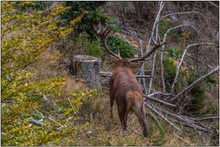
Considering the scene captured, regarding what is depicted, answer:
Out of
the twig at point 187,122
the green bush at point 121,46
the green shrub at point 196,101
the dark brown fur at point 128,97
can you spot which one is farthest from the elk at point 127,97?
the green bush at point 121,46

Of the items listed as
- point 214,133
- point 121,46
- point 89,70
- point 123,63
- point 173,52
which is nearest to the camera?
point 123,63

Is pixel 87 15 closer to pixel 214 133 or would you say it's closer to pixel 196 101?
pixel 196 101

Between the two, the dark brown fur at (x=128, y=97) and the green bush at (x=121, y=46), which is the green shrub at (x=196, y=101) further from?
the dark brown fur at (x=128, y=97)

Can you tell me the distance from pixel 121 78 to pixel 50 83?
7.83ft

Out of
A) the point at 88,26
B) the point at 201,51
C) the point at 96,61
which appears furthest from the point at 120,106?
the point at 201,51

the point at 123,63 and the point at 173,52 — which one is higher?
the point at 123,63

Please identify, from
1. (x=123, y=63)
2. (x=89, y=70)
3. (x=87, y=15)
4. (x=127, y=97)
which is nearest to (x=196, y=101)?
(x=89, y=70)

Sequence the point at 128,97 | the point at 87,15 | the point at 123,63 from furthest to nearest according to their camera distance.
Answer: the point at 87,15 → the point at 123,63 → the point at 128,97

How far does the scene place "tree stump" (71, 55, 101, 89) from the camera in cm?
952

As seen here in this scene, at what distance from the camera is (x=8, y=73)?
5.00 metres

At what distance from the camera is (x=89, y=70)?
31.3 feet

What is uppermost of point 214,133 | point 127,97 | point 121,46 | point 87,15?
point 87,15

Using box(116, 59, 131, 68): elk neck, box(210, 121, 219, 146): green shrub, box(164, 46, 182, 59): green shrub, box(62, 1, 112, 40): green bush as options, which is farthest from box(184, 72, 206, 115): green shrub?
box(164, 46, 182, 59): green shrub

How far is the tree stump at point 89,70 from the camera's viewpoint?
31.2ft
